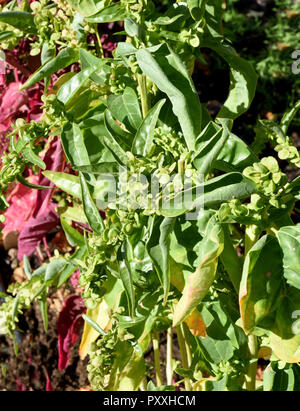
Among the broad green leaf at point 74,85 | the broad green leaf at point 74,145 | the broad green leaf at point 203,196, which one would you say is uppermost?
the broad green leaf at point 74,85

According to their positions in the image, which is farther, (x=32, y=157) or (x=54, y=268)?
(x=54, y=268)

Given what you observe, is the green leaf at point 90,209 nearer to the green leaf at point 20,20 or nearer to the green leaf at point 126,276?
the green leaf at point 126,276

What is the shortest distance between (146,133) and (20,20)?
11.4 inches

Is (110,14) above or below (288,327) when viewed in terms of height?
above

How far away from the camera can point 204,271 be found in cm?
77

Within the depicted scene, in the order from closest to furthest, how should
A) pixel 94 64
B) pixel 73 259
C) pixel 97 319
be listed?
pixel 94 64
pixel 73 259
pixel 97 319

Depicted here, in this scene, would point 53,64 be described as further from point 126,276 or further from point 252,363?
point 252,363

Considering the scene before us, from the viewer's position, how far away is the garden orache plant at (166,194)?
30.0 inches

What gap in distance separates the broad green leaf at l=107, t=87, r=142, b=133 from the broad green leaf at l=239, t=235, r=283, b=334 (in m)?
0.28

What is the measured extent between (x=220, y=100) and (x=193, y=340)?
134 cm

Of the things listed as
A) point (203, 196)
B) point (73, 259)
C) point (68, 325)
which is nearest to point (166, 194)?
point (203, 196)

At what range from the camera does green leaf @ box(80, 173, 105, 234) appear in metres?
0.84

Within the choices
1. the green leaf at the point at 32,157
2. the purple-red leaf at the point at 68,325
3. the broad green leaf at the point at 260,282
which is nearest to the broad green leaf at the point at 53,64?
the green leaf at the point at 32,157

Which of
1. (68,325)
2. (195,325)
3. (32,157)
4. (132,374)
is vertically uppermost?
(32,157)
